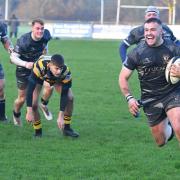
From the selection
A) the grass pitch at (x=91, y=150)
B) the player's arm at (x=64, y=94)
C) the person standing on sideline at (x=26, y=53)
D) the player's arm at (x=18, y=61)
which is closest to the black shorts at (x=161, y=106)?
the grass pitch at (x=91, y=150)

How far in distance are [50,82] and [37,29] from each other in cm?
109

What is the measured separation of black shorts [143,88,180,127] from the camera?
8.15 m

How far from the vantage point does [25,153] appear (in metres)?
8.98

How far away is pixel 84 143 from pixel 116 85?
8456 millimetres

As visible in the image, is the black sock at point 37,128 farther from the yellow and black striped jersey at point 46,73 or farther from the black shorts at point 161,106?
the black shorts at point 161,106

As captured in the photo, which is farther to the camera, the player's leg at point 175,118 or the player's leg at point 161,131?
the player's leg at point 161,131

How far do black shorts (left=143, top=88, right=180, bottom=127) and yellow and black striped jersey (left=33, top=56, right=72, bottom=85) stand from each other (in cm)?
185

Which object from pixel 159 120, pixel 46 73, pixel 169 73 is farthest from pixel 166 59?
pixel 46 73

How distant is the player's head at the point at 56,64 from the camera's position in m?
9.52

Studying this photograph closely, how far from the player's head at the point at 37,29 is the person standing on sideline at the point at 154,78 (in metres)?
2.75

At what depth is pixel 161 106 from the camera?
328 inches

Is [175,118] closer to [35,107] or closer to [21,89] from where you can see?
[35,107]

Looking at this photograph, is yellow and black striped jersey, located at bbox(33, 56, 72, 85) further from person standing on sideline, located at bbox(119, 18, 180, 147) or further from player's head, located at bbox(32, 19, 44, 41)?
person standing on sideline, located at bbox(119, 18, 180, 147)

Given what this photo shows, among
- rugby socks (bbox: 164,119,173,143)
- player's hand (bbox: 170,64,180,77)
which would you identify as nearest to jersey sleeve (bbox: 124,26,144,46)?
rugby socks (bbox: 164,119,173,143)
